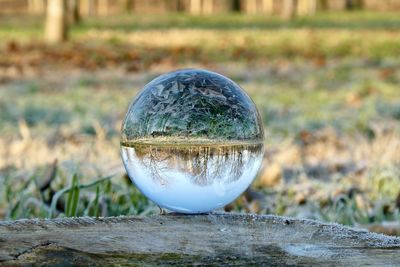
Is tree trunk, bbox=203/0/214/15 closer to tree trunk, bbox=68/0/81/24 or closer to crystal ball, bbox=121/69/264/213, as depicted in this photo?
tree trunk, bbox=68/0/81/24

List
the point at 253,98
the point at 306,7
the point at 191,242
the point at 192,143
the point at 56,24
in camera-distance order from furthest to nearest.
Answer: the point at 306,7, the point at 56,24, the point at 253,98, the point at 192,143, the point at 191,242

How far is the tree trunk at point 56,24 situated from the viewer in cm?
1966

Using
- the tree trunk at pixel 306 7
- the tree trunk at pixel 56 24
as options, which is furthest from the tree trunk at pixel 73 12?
the tree trunk at pixel 306 7

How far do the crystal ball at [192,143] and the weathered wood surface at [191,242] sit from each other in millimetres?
76

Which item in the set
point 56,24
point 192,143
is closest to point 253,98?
point 192,143

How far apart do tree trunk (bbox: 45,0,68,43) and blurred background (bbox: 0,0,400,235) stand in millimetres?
30

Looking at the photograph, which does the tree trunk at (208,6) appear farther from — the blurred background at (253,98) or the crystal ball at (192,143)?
the crystal ball at (192,143)

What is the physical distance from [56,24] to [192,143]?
1814 centimetres

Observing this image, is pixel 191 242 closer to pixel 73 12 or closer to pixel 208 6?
pixel 73 12

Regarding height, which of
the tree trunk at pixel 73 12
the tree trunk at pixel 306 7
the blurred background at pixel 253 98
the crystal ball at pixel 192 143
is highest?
the tree trunk at pixel 306 7

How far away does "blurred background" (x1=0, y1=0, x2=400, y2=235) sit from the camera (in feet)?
13.6

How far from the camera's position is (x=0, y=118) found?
8.02m

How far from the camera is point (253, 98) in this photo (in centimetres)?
1001

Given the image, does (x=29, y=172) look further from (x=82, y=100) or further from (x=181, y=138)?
(x=82, y=100)
